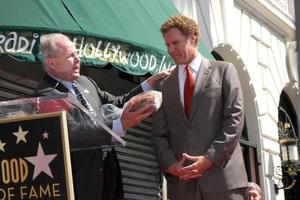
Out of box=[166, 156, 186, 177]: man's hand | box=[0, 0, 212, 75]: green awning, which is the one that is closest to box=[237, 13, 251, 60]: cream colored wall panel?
box=[0, 0, 212, 75]: green awning

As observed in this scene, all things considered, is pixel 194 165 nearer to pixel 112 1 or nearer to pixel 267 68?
pixel 112 1

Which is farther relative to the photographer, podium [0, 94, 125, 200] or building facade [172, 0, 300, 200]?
building facade [172, 0, 300, 200]

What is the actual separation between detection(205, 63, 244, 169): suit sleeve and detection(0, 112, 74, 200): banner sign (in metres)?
1.03

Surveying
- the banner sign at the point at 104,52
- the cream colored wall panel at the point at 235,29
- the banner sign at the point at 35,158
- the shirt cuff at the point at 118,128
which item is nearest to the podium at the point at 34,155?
the banner sign at the point at 35,158

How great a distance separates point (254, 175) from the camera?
482 inches

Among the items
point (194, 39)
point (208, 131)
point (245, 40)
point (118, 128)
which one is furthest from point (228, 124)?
point (245, 40)

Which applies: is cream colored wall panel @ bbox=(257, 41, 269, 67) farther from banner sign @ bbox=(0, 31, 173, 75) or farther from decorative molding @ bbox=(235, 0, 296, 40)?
banner sign @ bbox=(0, 31, 173, 75)

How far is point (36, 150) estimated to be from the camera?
3.45m

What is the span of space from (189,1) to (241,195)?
630 cm

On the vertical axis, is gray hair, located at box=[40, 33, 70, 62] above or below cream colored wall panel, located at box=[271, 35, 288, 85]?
below

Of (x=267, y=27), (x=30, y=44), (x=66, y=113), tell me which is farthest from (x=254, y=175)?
(x=66, y=113)

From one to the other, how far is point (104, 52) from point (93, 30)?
189 millimetres

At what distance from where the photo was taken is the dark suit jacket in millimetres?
3660

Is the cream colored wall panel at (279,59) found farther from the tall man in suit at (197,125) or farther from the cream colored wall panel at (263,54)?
the tall man in suit at (197,125)
